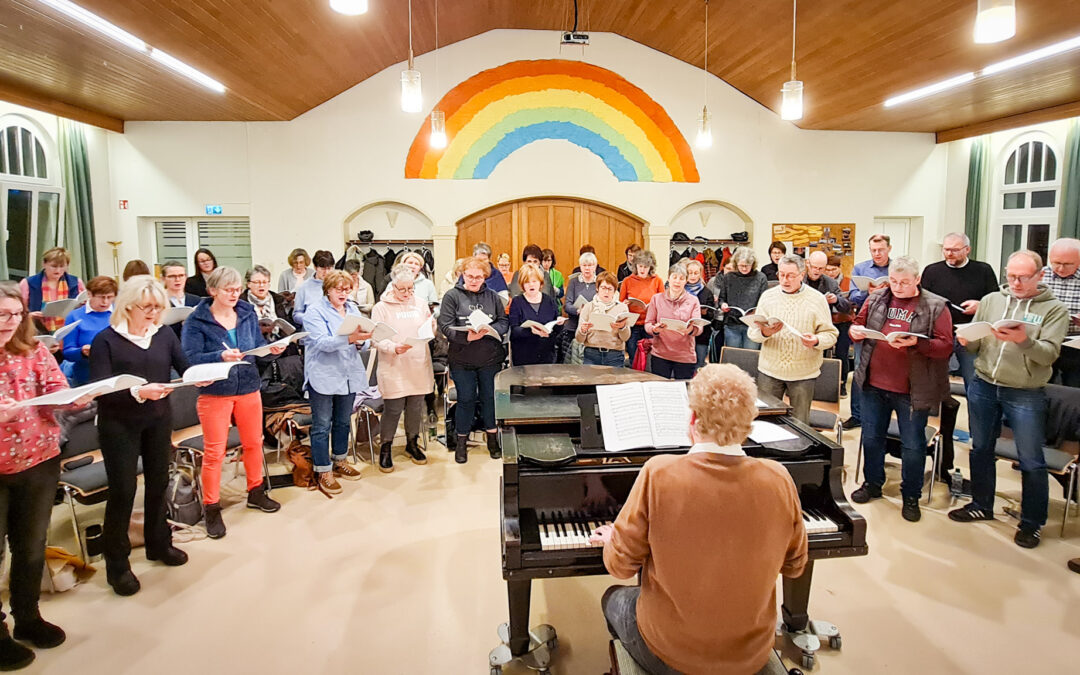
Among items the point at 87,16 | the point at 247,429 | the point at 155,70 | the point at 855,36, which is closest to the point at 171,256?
the point at 155,70

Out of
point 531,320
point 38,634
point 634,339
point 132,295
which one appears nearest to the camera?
point 38,634

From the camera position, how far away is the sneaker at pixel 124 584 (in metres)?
3.01

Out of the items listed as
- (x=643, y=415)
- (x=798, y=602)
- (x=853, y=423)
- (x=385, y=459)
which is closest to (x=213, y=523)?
(x=385, y=459)

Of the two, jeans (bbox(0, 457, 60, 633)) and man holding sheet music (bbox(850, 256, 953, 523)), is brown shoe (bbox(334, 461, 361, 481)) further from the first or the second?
man holding sheet music (bbox(850, 256, 953, 523))

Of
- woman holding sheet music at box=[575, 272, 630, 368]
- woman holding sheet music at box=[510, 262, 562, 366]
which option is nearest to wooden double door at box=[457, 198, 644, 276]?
woman holding sheet music at box=[510, 262, 562, 366]

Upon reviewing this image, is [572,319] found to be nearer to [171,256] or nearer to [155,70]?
[155,70]

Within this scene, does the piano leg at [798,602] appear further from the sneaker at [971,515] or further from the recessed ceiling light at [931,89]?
the recessed ceiling light at [931,89]

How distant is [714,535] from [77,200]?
8759 mm

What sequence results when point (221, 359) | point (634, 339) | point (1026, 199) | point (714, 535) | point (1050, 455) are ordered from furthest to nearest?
point (1026, 199) → point (634, 339) → point (1050, 455) → point (221, 359) → point (714, 535)

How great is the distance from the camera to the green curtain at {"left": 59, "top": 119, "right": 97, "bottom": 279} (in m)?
7.38

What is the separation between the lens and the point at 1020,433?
134 inches

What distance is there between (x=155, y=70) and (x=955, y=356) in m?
7.75

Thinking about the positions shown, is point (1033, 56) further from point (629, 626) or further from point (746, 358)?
point (629, 626)

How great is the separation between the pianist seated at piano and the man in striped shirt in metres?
3.27
